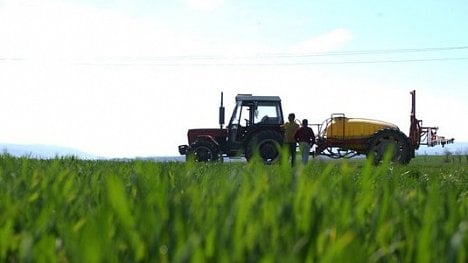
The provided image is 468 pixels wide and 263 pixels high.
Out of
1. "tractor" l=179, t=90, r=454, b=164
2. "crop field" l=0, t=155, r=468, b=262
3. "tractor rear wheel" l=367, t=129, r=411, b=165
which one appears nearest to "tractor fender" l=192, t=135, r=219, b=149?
"tractor" l=179, t=90, r=454, b=164

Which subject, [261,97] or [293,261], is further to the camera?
[261,97]

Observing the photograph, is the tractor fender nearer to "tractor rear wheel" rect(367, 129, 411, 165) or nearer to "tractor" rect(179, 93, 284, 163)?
"tractor" rect(179, 93, 284, 163)

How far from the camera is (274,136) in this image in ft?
68.5

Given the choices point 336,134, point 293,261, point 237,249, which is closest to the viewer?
point 293,261

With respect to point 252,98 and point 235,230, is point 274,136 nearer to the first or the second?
point 252,98

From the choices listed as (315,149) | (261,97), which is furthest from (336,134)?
(261,97)

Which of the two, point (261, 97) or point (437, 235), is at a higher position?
point (261, 97)

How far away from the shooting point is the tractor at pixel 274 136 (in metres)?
21.1

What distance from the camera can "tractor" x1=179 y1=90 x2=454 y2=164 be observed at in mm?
21062

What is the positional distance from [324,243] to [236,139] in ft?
67.4

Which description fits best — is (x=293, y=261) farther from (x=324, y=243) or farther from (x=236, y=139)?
(x=236, y=139)

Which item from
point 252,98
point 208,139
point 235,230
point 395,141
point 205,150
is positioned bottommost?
point 235,230

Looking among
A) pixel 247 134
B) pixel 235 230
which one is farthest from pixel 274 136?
pixel 235 230

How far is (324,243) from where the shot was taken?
3.67ft
